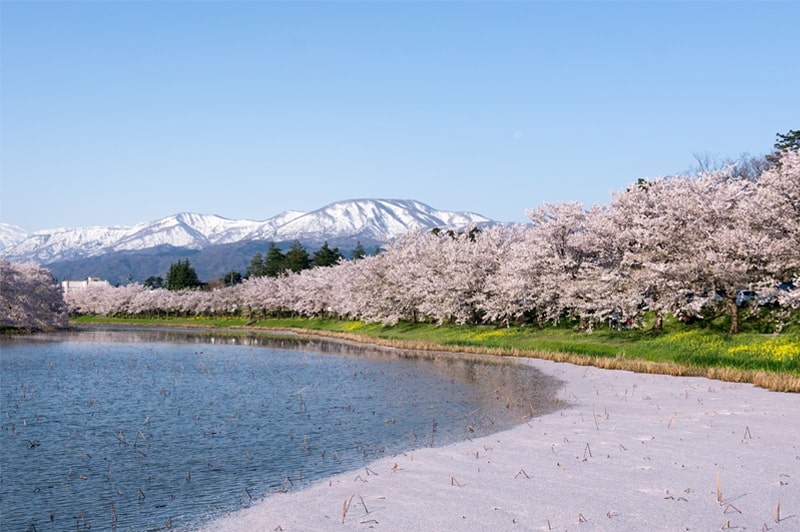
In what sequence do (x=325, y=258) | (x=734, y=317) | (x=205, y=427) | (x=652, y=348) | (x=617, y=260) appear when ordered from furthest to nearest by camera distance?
(x=325, y=258) → (x=617, y=260) → (x=734, y=317) → (x=652, y=348) → (x=205, y=427)

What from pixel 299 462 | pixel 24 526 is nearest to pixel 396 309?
pixel 299 462

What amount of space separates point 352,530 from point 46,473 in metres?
10.5

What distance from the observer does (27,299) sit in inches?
3802

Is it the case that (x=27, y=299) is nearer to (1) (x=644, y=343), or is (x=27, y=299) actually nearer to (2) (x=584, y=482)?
(1) (x=644, y=343)

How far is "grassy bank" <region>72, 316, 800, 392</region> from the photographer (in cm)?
3396

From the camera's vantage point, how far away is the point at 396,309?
289 feet

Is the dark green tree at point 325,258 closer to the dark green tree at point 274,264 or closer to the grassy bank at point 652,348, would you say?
the dark green tree at point 274,264

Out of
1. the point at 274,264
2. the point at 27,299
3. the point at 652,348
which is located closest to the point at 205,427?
the point at 652,348

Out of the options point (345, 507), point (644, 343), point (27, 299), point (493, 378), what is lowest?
point (493, 378)

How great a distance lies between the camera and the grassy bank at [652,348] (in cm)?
3396

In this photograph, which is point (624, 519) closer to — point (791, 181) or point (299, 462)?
point (299, 462)

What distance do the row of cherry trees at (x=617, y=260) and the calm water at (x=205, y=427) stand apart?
1350 centimetres

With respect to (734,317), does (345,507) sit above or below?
below

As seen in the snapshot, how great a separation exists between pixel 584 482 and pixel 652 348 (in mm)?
32972
